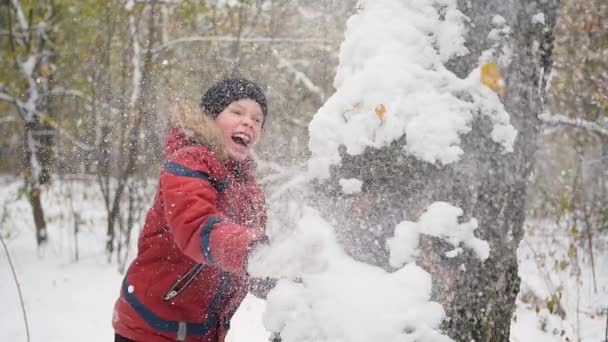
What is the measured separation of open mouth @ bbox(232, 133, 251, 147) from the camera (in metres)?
1.96

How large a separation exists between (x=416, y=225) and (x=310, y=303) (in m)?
0.34

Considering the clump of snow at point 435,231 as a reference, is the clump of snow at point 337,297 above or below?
below

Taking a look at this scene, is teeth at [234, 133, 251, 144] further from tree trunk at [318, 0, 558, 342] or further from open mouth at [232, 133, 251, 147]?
tree trunk at [318, 0, 558, 342]

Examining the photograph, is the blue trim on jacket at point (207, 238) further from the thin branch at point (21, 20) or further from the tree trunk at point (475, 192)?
the thin branch at point (21, 20)

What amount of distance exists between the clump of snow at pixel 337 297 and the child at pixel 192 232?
0.87 feet

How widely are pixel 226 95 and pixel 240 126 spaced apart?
204 millimetres

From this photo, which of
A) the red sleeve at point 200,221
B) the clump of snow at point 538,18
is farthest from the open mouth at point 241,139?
the clump of snow at point 538,18

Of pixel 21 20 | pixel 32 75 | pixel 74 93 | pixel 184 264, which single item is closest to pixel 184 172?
pixel 184 264

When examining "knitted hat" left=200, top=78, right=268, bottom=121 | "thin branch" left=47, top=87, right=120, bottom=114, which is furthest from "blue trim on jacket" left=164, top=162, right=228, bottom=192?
"thin branch" left=47, top=87, right=120, bottom=114

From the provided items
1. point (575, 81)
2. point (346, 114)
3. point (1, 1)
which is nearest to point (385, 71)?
point (346, 114)

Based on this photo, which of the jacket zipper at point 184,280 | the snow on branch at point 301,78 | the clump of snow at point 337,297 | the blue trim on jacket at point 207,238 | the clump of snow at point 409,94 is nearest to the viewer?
the clump of snow at point 337,297

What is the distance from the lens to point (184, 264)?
1750 millimetres

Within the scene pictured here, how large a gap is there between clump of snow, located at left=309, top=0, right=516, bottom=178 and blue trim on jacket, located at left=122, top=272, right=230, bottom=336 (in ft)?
2.21

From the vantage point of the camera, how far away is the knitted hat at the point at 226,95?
2100 mm
